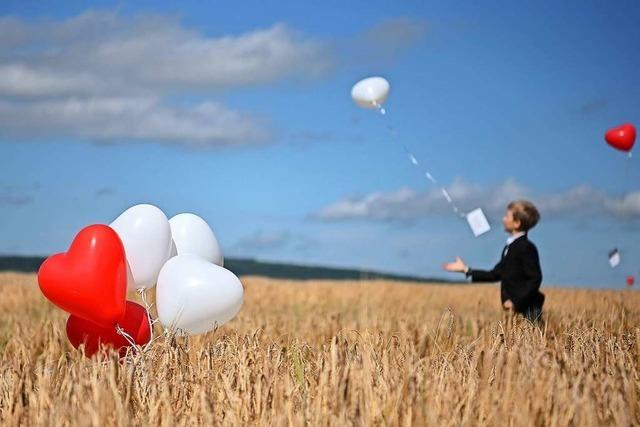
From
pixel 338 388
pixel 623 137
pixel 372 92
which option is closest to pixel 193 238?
pixel 338 388

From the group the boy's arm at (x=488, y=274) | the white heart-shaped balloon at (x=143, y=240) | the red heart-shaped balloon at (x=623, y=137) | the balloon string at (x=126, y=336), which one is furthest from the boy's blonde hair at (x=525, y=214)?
the red heart-shaped balloon at (x=623, y=137)

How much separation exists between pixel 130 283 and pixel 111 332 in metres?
0.32

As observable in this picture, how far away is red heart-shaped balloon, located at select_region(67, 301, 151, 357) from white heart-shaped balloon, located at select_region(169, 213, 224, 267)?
52 centimetres

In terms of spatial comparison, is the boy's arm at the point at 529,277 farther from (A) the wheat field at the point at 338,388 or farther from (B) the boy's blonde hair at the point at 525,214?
(A) the wheat field at the point at 338,388

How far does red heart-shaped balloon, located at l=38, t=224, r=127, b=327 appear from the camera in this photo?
478 cm

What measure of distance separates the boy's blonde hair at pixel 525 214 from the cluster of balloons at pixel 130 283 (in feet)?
10.5

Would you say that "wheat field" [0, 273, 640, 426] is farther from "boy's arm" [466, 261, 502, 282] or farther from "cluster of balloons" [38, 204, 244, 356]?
"boy's arm" [466, 261, 502, 282]

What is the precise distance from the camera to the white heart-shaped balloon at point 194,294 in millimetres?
4984

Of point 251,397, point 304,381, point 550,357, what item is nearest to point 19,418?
point 251,397

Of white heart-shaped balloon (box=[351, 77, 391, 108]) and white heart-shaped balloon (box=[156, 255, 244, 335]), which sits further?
white heart-shaped balloon (box=[351, 77, 391, 108])

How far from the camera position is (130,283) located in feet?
17.1

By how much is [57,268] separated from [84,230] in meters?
0.26

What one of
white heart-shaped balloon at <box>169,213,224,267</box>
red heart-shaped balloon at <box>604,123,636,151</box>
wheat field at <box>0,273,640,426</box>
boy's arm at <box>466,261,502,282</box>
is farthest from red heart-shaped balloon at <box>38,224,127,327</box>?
red heart-shaped balloon at <box>604,123,636,151</box>

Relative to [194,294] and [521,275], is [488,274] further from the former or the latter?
[194,294]
